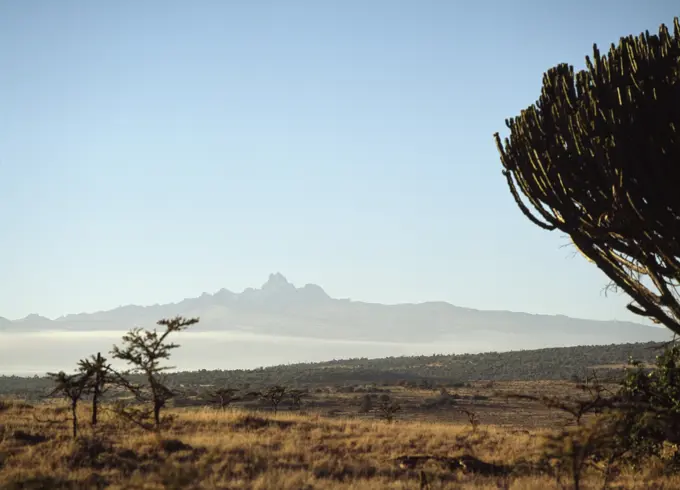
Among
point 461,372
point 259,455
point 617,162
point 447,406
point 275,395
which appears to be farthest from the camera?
point 461,372

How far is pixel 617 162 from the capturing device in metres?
10.4

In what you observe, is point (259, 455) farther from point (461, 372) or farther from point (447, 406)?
point (461, 372)

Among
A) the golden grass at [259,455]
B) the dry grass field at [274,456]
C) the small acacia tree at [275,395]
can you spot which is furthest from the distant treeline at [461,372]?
the dry grass field at [274,456]

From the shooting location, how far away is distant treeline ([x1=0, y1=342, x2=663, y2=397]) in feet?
221

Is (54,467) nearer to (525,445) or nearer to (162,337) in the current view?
(162,337)

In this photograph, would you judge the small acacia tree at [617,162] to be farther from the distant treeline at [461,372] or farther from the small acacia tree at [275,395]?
the distant treeline at [461,372]

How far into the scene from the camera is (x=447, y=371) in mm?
79938

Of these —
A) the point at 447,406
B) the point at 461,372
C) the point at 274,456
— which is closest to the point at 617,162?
the point at 274,456

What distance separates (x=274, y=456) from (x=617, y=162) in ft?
31.5

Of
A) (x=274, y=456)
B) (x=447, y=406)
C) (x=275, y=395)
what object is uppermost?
(x=274, y=456)

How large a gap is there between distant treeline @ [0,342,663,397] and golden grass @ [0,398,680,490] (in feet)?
138

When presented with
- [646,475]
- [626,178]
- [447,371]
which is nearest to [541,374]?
[447,371]

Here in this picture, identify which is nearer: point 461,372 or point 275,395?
point 275,395

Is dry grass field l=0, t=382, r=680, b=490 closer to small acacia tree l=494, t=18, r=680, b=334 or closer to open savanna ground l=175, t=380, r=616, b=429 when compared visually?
small acacia tree l=494, t=18, r=680, b=334
